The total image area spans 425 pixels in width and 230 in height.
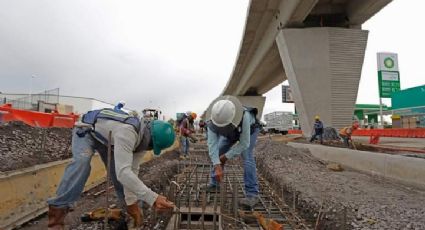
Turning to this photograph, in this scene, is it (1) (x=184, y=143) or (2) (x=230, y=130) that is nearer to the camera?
(2) (x=230, y=130)

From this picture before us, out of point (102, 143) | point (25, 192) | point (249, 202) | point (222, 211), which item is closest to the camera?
point (102, 143)

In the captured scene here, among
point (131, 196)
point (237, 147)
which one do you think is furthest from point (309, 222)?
point (131, 196)

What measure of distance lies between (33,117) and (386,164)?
9.70m

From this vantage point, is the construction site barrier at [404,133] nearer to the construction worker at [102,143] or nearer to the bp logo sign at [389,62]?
the bp logo sign at [389,62]

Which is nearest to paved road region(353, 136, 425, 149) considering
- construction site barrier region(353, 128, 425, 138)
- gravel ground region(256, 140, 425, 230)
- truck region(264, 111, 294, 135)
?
construction site barrier region(353, 128, 425, 138)

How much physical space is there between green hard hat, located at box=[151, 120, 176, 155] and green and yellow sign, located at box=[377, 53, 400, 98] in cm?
2146

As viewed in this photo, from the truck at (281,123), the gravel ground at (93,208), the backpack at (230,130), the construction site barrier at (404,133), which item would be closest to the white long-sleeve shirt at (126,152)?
the gravel ground at (93,208)

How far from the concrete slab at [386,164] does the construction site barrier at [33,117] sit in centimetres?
836

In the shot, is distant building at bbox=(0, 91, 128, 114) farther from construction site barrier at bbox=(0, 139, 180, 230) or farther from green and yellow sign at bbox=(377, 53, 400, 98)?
green and yellow sign at bbox=(377, 53, 400, 98)

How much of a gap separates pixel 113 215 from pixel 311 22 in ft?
47.3

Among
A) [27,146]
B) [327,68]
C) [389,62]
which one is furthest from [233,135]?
[389,62]

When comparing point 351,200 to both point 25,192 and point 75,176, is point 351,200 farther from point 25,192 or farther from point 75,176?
point 25,192

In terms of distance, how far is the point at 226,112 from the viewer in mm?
4164

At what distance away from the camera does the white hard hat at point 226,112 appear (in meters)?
4.17
